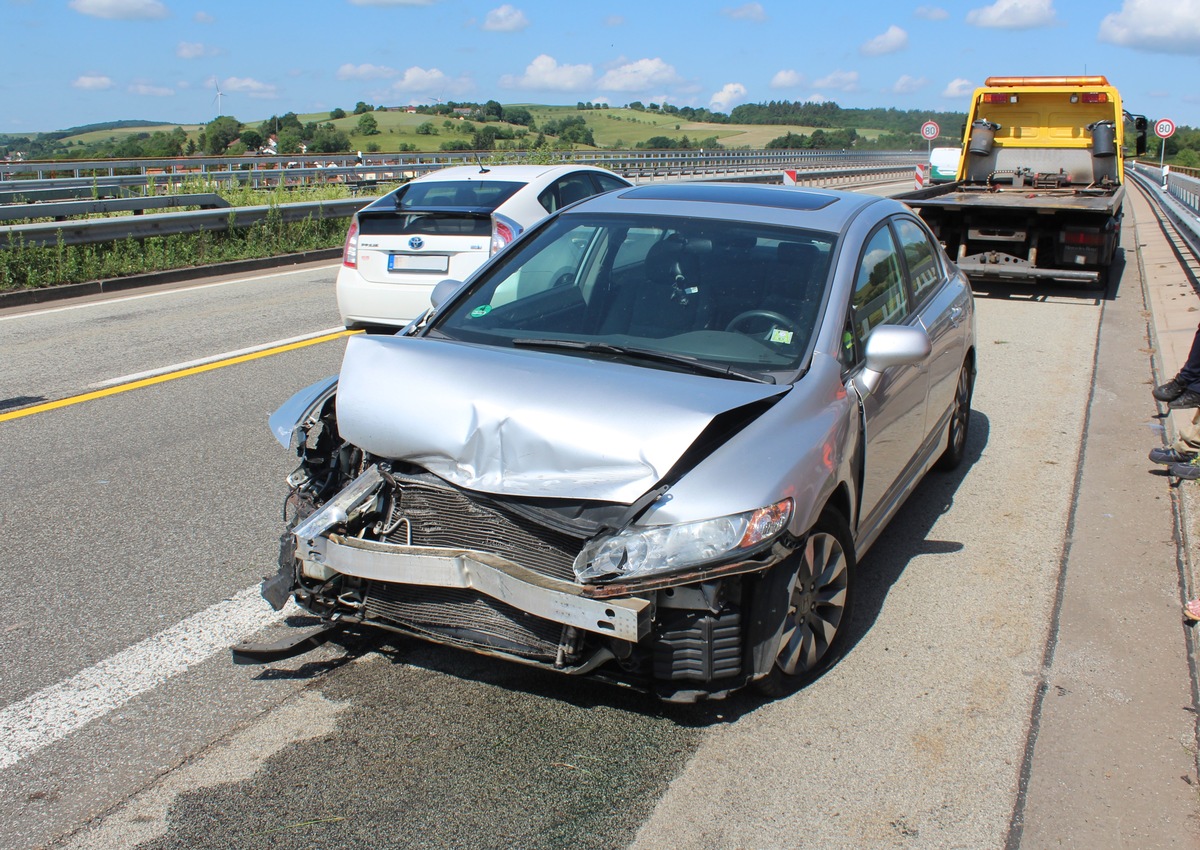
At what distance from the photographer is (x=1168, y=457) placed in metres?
6.40

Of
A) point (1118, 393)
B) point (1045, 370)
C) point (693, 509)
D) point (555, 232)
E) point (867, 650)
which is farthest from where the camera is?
point (1045, 370)

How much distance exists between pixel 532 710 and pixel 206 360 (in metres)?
6.46

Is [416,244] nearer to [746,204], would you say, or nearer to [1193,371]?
[746,204]

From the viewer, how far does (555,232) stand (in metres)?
4.94

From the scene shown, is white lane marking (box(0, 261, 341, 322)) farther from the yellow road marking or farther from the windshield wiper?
the windshield wiper

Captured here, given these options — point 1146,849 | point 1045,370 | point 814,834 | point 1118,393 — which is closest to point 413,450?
point 814,834

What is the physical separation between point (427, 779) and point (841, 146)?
74.5 metres

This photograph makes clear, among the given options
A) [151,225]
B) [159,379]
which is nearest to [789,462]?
[159,379]

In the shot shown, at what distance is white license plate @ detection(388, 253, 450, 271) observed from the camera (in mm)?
9609

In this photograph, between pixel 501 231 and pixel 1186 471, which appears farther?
pixel 501 231

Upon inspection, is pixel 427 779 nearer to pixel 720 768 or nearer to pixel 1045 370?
pixel 720 768

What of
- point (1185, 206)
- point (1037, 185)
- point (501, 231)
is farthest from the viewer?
point (1185, 206)

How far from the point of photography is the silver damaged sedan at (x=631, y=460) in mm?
3262

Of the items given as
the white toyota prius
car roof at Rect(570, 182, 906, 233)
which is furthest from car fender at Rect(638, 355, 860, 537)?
the white toyota prius
